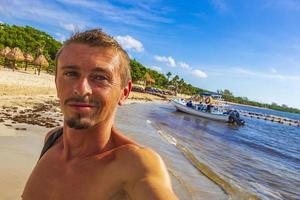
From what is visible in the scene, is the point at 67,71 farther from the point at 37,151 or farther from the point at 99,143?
the point at 37,151

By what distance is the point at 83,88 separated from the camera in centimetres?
163

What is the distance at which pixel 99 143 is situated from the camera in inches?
69.9

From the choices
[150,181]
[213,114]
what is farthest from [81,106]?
[213,114]

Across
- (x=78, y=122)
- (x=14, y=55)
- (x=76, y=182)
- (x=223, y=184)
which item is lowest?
(x=223, y=184)

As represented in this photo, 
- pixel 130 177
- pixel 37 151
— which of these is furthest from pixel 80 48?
pixel 37 151

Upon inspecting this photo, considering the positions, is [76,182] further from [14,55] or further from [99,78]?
[14,55]

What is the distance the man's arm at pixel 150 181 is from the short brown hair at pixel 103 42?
1.54 ft

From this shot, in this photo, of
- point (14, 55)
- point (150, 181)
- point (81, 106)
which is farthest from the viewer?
point (14, 55)

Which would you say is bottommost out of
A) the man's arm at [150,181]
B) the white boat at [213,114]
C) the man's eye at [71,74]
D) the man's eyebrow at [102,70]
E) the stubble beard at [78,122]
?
the white boat at [213,114]

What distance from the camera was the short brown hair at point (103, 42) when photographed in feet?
5.76

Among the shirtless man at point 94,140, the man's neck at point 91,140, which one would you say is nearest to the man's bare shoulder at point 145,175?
the shirtless man at point 94,140

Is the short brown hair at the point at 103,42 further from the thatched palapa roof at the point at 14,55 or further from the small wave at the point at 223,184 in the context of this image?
the thatched palapa roof at the point at 14,55

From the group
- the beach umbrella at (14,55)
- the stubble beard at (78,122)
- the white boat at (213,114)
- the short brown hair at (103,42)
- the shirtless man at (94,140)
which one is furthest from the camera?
the white boat at (213,114)

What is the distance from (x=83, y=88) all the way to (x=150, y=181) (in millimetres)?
548
